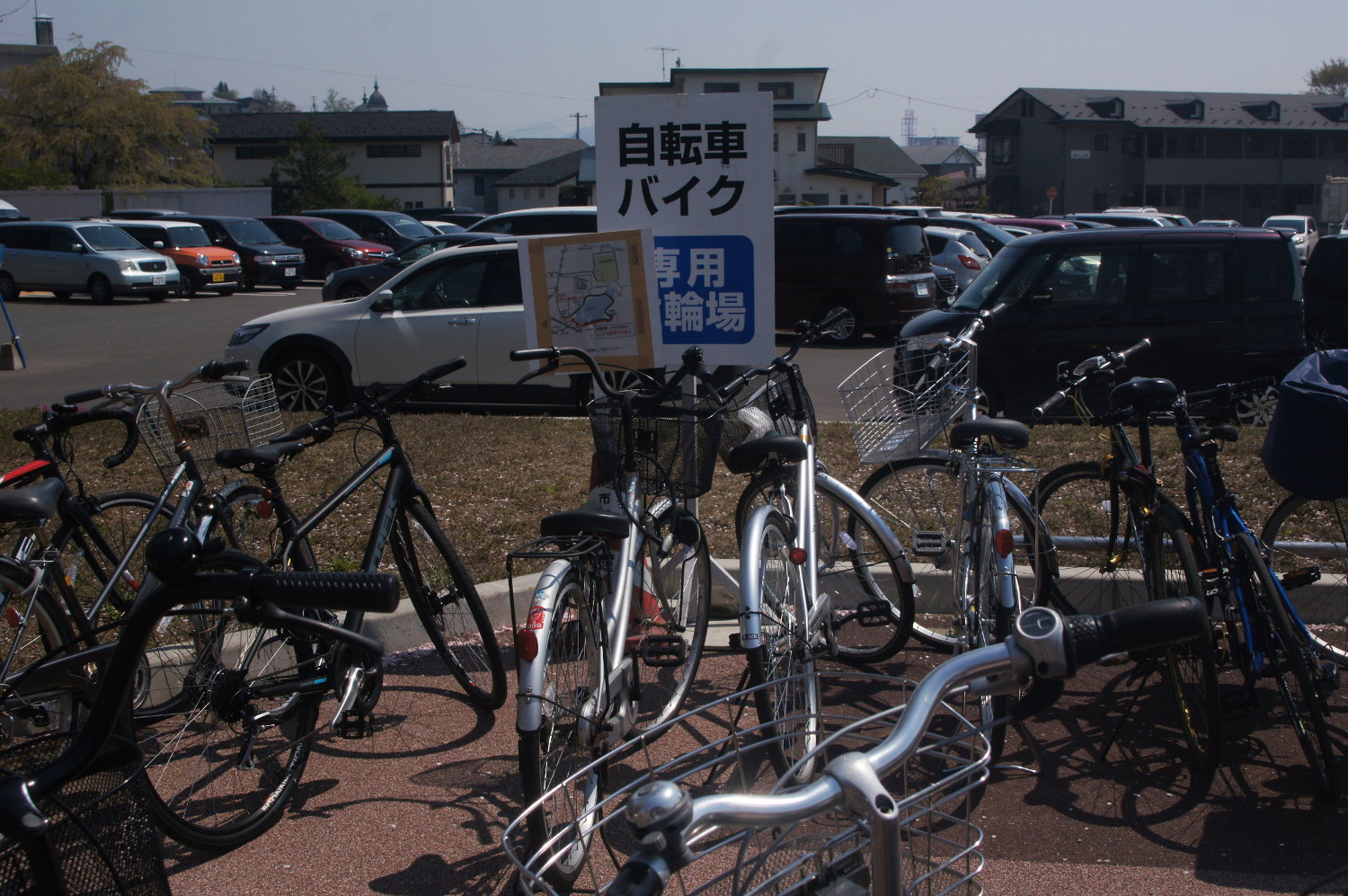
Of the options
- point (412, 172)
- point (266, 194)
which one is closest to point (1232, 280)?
point (266, 194)

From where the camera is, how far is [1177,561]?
12.9 ft

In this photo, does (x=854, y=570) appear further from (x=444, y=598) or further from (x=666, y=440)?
(x=444, y=598)

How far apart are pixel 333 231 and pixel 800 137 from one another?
34.5 meters

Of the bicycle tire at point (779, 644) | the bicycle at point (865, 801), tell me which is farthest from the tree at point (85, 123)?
the bicycle at point (865, 801)

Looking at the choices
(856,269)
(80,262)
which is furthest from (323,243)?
(856,269)

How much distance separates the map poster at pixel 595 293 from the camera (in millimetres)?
4551

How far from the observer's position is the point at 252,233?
1053 inches

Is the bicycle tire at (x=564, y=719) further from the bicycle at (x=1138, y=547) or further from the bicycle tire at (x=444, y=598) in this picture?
the bicycle at (x=1138, y=547)

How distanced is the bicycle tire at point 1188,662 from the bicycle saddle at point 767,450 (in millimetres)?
1256

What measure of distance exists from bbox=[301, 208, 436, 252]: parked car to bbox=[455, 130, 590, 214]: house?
44.8 meters

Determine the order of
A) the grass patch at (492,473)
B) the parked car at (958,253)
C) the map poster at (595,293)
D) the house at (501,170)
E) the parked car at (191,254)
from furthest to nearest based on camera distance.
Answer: the house at (501,170), the parked car at (191,254), the parked car at (958,253), the grass patch at (492,473), the map poster at (595,293)

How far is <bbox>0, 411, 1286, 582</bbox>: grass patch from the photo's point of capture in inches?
237

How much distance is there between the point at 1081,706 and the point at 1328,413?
1371 millimetres

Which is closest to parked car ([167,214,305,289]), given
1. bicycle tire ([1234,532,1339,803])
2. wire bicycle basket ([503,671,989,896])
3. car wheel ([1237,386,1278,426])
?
car wheel ([1237,386,1278,426])
